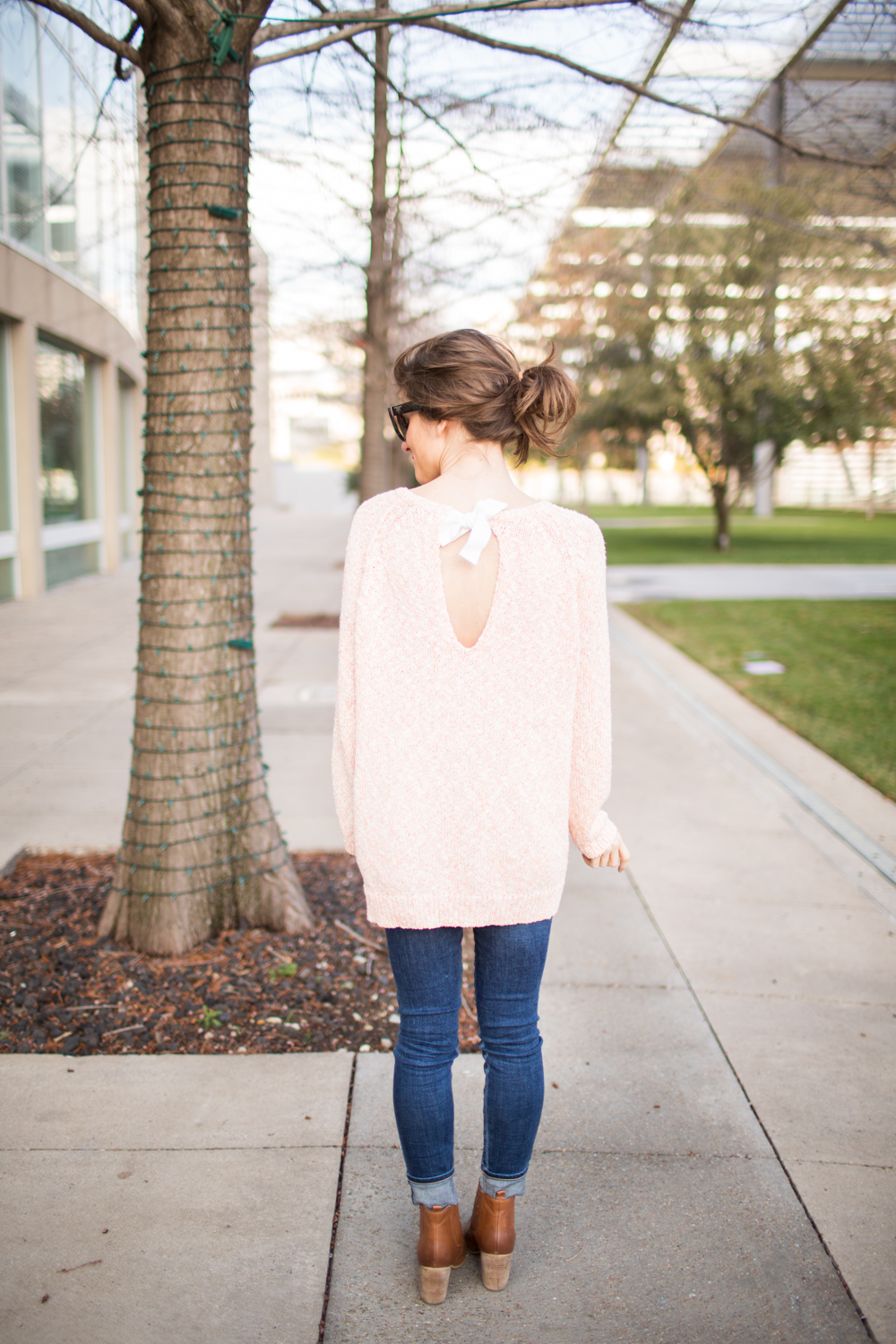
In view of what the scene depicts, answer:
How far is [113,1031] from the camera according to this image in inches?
115

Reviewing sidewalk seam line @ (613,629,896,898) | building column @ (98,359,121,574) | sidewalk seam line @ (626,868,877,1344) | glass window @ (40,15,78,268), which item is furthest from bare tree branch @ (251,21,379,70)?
building column @ (98,359,121,574)

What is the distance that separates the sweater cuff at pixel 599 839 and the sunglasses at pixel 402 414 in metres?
0.84

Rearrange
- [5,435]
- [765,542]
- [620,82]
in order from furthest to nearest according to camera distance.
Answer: [765,542]
[5,435]
[620,82]

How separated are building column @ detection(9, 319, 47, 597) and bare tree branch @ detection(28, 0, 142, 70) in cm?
985

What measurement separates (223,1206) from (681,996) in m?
1.61

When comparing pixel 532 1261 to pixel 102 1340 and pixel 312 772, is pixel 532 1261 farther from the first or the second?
pixel 312 772

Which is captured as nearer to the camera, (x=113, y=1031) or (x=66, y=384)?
(x=113, y=1031)

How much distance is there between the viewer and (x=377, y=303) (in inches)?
342

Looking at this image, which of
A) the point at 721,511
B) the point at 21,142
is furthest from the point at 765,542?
the point at 21,142

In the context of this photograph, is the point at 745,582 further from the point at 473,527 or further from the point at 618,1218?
the point at 473,527

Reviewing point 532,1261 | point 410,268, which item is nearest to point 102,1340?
point 532,1261

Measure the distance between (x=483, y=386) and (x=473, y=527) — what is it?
0.27 m

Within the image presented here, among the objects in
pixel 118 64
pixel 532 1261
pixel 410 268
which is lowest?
pixel 532 1261

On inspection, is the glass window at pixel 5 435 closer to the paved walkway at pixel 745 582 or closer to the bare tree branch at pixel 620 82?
the paved walkway at pixel 745 582
